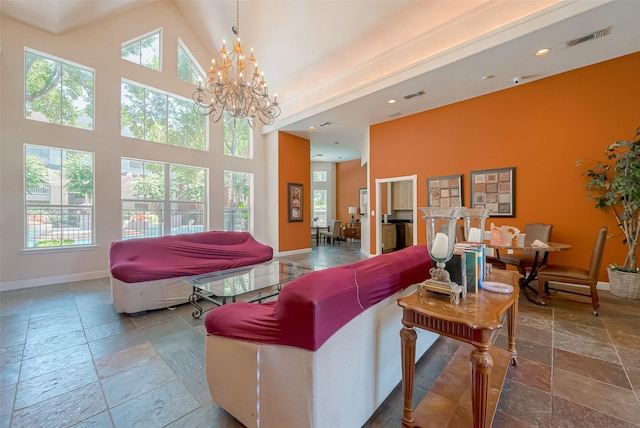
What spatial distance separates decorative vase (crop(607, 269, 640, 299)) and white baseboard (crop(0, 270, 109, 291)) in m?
8.28

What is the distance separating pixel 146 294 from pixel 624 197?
6.43m

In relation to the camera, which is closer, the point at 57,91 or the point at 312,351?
the point at 312,351

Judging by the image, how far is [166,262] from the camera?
360 centimetres

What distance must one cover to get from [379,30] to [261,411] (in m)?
5.35

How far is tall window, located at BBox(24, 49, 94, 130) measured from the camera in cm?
411

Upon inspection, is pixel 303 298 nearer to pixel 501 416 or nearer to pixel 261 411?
pixel 261 411

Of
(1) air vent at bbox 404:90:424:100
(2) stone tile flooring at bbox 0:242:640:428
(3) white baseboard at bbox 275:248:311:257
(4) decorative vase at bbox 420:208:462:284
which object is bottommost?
(2) stone tile flooring at bbox 0:242:640:428

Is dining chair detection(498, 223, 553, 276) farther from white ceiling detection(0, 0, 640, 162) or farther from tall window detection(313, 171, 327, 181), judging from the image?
tall window detection(313, 171, 327, 181)

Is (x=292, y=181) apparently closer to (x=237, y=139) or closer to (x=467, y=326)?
(x=237, y=139)

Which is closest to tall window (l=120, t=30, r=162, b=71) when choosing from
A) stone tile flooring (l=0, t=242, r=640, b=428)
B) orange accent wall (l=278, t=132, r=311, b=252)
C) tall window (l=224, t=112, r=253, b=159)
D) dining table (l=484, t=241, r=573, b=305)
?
tall window (l=224, t=112, r=253, b=159)

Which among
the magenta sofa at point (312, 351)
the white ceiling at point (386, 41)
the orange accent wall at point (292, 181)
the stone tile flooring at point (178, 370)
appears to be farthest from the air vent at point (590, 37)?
the orange accent wall at point (292, 181)

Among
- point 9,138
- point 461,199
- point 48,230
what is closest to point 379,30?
point 461,199

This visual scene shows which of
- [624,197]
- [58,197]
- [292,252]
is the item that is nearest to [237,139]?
[292,252]

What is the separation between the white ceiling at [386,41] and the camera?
3.12 m
